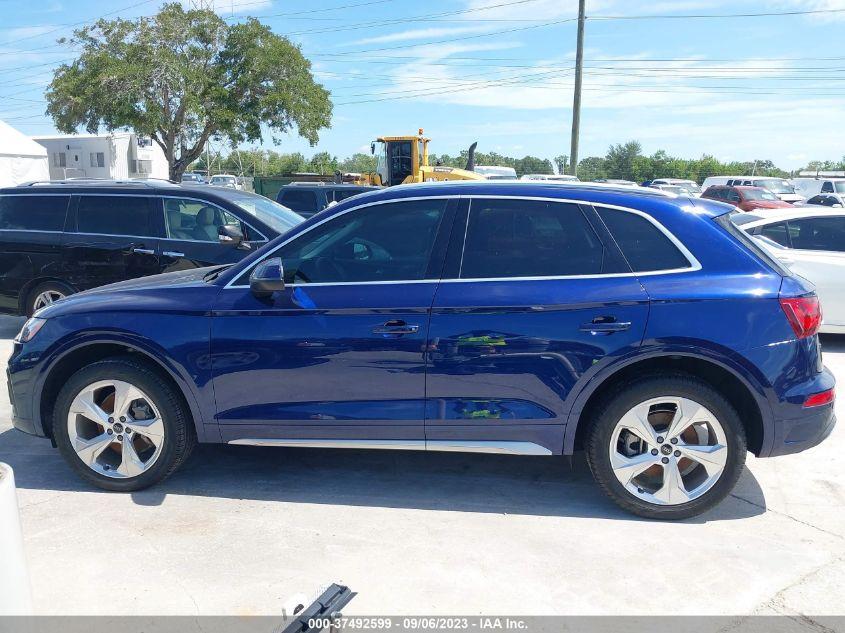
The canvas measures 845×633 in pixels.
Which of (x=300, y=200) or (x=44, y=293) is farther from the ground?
(x=300, y=200)

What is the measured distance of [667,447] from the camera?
4113mm

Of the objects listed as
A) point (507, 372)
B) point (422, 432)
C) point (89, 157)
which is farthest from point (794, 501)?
point (89, 157)

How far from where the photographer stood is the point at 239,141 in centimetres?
4062

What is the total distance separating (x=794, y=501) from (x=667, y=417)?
110 cm

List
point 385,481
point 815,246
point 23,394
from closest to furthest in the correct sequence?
point 23,394 → point 385,481 → point 815,246

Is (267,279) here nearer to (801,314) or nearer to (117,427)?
(117,427)

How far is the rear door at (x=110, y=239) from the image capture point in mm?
8406

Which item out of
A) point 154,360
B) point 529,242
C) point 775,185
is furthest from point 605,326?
point 775,185

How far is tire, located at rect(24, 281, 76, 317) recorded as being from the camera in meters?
8.76

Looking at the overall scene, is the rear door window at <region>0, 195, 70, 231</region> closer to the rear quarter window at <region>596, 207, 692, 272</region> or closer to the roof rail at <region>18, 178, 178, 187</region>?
the roof rail at <region>18, 178, 178, 187</region>

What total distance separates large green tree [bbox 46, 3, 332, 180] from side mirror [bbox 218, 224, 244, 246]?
106 ft

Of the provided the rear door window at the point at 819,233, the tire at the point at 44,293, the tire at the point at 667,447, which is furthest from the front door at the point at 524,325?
the tire at the point at 44,293

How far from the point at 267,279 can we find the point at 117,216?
517cm

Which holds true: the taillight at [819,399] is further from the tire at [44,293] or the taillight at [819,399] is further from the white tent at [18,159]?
the white tent at [18,159]
